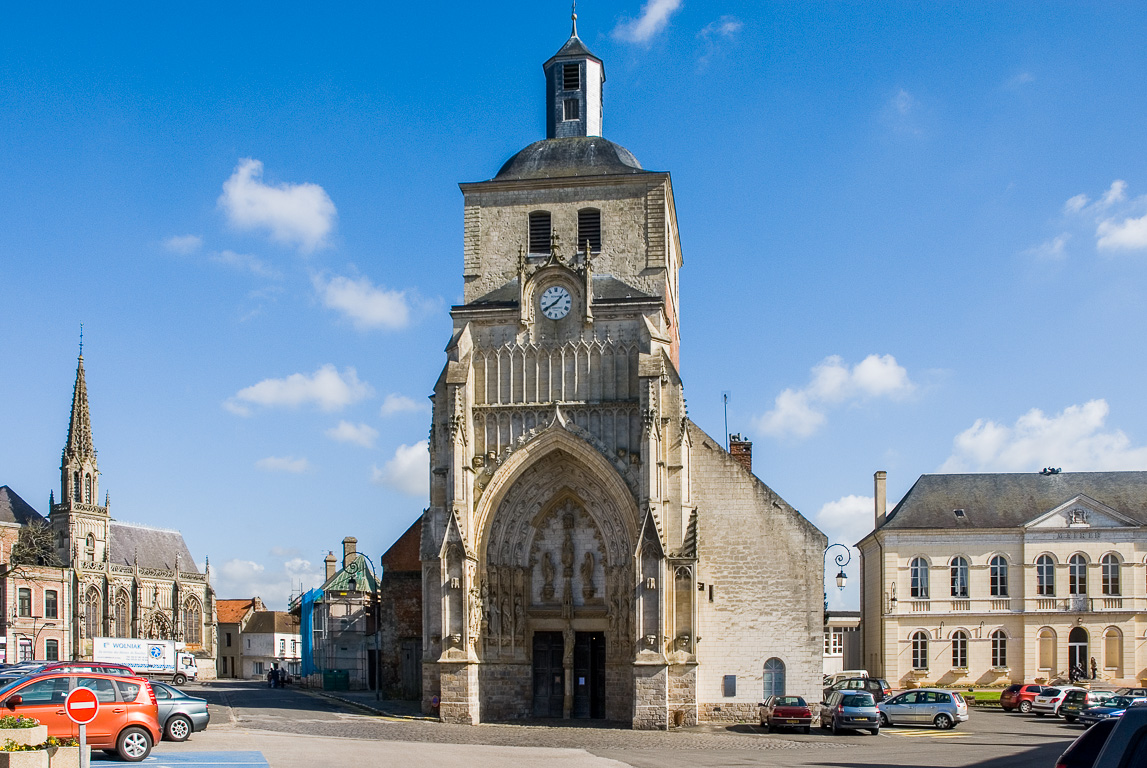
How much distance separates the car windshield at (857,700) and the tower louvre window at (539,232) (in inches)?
627

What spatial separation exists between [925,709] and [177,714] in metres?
20.0

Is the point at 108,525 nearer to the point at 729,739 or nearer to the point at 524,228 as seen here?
the point at 524,228

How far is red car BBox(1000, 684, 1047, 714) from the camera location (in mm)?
38750

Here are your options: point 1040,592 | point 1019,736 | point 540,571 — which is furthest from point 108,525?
point 1019,736

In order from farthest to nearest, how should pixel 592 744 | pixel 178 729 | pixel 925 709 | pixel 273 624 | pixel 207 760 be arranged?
pixel 273 624
pixel 925 709
pixel 592 744
pixel 178 729
pixel 207 760

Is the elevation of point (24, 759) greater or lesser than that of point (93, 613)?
greater

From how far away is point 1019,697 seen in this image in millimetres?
39250

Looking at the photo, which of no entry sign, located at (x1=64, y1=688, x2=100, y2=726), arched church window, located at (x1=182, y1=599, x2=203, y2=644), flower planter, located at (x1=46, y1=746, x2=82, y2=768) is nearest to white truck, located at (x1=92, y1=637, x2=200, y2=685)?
arched church window, located at (x1=182, y1=599, x2=203, y2=644)

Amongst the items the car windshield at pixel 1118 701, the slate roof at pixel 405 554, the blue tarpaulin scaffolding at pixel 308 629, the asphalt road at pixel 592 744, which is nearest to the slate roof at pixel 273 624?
the blue tarpaulin scaffolding at pixel 308 629

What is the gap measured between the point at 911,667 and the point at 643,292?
71.5 ft

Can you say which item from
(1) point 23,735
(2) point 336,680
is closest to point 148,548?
(2) point 336,680

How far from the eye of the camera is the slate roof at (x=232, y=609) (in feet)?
337

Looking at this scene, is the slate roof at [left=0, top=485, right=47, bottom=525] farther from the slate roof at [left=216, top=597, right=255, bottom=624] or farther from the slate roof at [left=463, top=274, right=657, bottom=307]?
the slate roof at [left=463, top=274, right=657, bottom=307]

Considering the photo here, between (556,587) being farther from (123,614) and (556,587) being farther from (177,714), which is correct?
(123,614)
